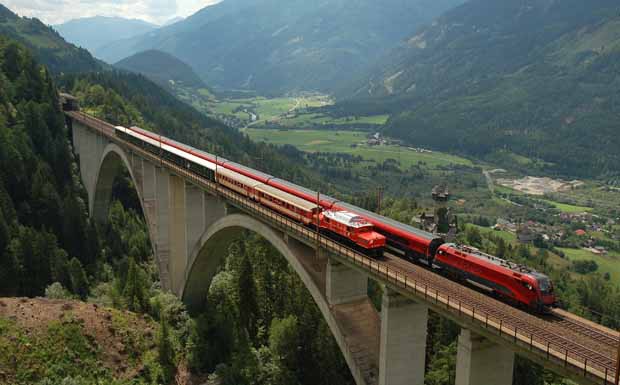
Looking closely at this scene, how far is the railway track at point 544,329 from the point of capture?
1780 centimetres

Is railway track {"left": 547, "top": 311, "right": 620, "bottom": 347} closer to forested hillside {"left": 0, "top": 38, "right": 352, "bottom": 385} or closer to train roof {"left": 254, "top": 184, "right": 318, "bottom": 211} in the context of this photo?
train roof {"left": 254, "top": 184, "right": 318, "bottom": 211}

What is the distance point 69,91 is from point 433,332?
403 feet

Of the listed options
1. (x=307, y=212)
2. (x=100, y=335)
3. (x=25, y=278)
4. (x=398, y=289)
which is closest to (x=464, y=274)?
(x=398, y=289)

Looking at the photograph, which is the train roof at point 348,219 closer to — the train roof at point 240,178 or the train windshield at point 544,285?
the train windshield at point 544,285

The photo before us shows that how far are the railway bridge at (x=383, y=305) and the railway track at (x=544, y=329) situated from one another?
0.16 ft

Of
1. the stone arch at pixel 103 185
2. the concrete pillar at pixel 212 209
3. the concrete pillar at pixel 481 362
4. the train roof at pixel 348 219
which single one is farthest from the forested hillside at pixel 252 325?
the concrete pillar at pixel 481 362

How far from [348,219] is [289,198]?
6374 mm

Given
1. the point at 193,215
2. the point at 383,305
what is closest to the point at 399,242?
the point at 383,305

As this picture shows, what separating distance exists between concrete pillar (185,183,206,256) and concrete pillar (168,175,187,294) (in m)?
2.18

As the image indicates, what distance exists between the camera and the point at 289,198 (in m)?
33.7

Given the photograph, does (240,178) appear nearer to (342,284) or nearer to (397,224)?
(342,284)

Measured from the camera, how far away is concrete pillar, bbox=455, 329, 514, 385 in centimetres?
1966

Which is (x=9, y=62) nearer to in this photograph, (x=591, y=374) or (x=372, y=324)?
(x=372, y=324)

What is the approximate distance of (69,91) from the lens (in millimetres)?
133375
